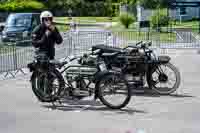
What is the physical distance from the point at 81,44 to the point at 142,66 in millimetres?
9283

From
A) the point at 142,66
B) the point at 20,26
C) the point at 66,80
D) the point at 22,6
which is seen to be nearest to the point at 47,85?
the point at 66,80

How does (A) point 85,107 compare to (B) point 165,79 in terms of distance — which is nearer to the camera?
(A) point 85,107

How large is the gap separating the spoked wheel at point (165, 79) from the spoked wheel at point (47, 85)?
239cm

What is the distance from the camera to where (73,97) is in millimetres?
9641

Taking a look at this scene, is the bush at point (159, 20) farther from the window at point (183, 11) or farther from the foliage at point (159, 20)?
the window at point (183, 11)

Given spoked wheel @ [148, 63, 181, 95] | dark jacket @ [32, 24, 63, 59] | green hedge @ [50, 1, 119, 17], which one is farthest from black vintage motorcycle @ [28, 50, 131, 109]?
green hedge @ [50, 1, 119, 17]

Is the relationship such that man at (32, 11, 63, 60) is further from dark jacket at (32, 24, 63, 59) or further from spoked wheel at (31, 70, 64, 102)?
spoked wheel at (31, 70, 64, 102)

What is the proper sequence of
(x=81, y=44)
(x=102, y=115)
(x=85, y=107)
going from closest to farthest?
(x=102, y=115)
(x=85, y=107)
(x=81, y=44)

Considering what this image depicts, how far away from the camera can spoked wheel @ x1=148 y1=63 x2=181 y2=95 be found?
1069cm

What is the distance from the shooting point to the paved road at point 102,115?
25.3ft

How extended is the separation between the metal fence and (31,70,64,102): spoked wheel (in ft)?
13.6

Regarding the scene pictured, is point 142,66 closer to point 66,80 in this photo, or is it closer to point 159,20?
point 66,80

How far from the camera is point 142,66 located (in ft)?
35.0

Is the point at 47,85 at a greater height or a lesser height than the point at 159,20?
lesser
